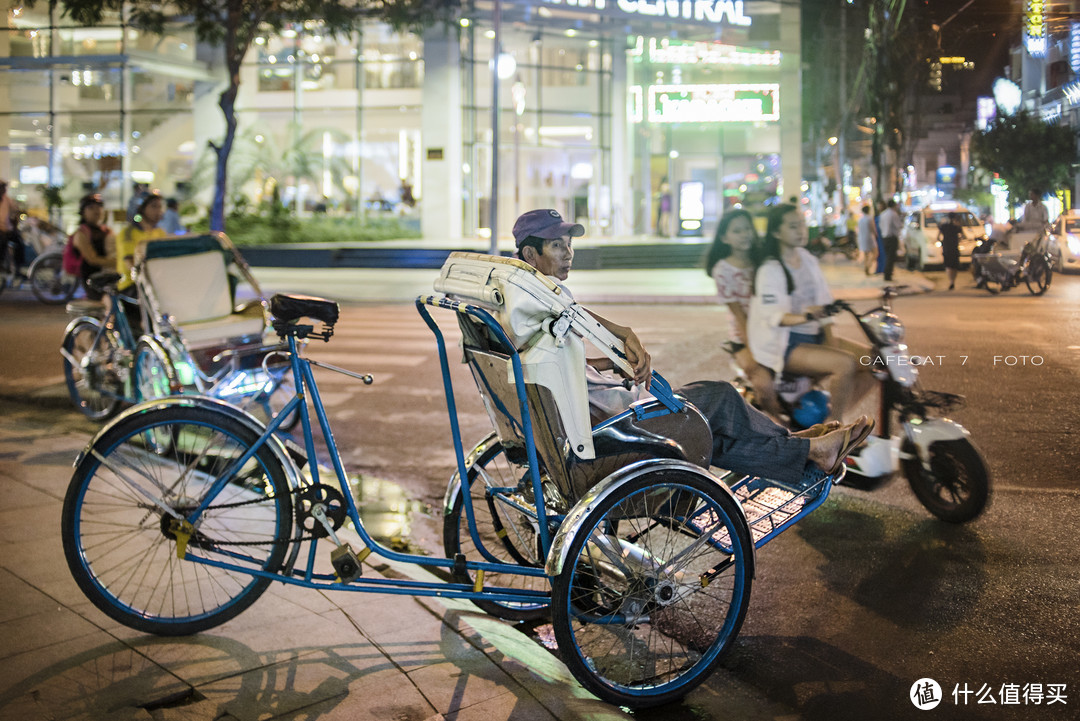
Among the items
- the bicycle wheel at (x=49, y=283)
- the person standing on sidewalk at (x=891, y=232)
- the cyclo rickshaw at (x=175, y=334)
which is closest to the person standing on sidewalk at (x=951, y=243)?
the person standing on sidewalk at (x=891, y=232)

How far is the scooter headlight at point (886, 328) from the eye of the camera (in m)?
5.40

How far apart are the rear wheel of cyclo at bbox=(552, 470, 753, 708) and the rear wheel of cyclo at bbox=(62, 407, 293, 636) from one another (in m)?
1.17

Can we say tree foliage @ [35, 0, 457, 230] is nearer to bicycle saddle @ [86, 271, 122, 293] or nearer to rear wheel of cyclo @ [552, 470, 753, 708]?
bicycle saddle @ [86, 271, 122, 293]

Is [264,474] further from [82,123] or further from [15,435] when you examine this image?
[82,123]

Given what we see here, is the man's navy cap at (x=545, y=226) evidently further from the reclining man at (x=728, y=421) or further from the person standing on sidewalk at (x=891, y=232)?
the person standing on sidewalk at (x=891, y=232)

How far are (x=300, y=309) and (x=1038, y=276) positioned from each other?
4840 millimetres

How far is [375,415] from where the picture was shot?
27.7ft

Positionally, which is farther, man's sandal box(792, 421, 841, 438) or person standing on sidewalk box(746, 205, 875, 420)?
person standing on sidewalk box(746, 205, 875, 420)

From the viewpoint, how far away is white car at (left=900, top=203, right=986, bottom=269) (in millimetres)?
6848

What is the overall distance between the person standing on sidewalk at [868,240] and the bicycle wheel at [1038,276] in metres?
2.29

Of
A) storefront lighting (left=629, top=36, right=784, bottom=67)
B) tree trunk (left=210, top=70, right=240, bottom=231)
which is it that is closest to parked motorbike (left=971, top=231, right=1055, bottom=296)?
tree trunk (left=210, top=70, right=240, bottom=231)

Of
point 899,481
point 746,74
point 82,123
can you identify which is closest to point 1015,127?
point 899,481

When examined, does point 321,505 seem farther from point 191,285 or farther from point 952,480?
point 191,285

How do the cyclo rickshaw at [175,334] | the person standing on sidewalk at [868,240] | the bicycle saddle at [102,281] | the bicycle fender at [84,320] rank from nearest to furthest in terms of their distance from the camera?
the cyclo rickshaw at [175,334], the bicycle saddle at [102,281], the bicycle fender at [84,320], the person standing on sidewalk at [868,240]
